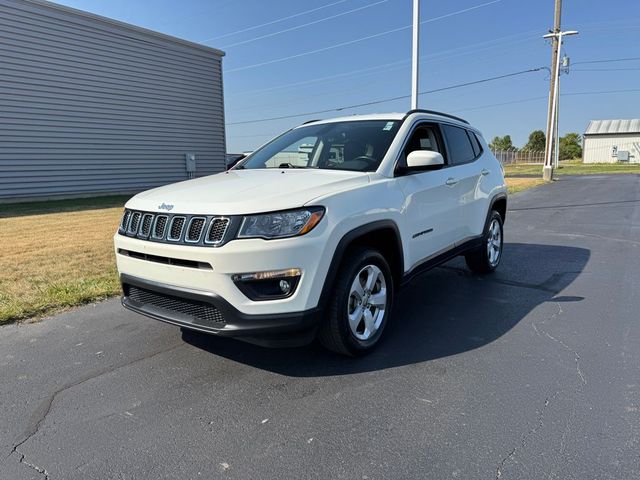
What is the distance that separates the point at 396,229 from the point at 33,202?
48.2 feet

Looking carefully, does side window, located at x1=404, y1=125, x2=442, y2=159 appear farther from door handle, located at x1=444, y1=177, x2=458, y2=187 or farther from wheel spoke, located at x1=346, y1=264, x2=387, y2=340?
wheel spoke, located at x1=346, y1=264, x2=387, y2=340

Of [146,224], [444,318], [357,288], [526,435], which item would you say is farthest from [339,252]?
[444,318]

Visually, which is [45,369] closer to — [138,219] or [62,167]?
[138,219]

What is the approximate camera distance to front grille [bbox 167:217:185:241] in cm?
320

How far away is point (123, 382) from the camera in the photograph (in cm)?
338

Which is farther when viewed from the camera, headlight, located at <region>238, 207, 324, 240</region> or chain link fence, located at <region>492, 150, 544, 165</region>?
chain link fence, located at <region>492, 150, 544, 165</region>

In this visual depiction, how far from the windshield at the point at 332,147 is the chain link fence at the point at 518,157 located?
5557 cm

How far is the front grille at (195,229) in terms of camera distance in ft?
10.2

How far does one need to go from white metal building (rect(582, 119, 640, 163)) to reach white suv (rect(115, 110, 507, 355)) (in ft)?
237

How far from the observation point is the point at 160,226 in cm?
335

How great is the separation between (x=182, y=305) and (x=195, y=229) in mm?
540

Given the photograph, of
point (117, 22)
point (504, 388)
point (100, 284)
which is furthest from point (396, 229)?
→ point (117, 22)

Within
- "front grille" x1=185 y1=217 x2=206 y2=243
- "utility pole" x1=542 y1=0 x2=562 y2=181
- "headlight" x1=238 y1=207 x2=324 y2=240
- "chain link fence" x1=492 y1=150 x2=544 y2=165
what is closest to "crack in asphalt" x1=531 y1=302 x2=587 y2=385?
"headlight" x1=238 y1=207 x2=324 y2=240

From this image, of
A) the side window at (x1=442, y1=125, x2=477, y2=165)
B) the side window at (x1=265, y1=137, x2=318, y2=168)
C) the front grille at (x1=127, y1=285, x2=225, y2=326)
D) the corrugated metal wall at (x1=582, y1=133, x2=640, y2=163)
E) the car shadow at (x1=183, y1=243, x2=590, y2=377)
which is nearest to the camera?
the front grille at (x1=127, y1=285, x2=225, y2=326)
